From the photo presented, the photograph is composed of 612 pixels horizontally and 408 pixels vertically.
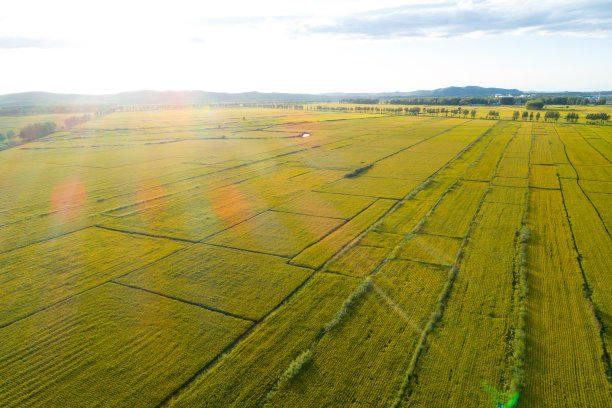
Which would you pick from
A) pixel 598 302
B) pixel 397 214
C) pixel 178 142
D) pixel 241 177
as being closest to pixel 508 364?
pixel 598 302

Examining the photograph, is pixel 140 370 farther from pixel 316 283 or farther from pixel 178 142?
pixel 178 142

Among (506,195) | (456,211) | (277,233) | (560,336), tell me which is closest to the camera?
(560,336)

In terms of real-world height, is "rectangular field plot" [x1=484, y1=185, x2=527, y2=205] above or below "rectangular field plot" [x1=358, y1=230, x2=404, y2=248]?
above

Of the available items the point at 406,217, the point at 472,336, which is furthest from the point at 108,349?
the point at 406,217

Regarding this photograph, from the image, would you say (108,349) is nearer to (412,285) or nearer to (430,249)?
(412,285)

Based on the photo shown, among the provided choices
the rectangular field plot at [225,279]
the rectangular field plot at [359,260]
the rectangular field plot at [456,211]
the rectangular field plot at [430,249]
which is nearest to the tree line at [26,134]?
the rectangular field plot at [225,279]

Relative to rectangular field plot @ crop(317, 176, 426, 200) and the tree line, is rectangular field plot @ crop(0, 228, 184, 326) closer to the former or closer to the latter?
rectangular field plot @ crop(317, 176, 426, 200)

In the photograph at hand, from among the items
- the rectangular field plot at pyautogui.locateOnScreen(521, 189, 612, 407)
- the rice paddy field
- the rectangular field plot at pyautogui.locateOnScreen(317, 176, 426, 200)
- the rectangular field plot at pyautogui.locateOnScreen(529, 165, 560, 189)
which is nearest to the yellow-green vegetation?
the rice paddy field
